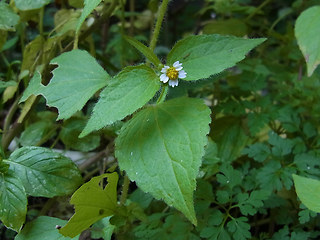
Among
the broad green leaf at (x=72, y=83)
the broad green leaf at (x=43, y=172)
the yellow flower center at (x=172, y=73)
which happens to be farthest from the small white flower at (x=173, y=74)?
the broad green leaf at (x=43, y=172)

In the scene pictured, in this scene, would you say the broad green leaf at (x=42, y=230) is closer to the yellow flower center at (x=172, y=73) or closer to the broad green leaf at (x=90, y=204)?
the broad green leaf at (x=90, y=204)

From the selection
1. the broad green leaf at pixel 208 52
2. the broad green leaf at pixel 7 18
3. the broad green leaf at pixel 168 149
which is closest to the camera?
the broad green leaf at pixel 168 149

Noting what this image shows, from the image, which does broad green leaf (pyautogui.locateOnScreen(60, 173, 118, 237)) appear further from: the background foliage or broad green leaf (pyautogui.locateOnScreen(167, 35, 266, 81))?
broad green leaf (pyautogui.locateOnScreen(167, 35, 266, 81))

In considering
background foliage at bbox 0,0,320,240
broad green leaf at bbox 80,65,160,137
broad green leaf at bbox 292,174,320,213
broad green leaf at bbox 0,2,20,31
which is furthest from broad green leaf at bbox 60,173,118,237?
broad green leaf at bbox 0,2,20,31

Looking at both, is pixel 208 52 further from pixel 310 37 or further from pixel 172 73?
pixel 310 37

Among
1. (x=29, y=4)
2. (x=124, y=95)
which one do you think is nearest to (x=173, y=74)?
(x=124, y=95)

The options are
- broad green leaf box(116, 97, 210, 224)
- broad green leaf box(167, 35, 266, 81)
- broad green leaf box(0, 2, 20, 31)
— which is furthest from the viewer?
broad green leaf box(0, 2, 20, 31)

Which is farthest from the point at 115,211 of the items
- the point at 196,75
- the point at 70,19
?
the point at 70,19

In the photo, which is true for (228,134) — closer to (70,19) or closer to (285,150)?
(285,150)

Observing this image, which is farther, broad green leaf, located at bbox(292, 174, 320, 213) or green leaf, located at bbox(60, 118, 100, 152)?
green leaf, located at bbox(60, 118, 100, 152)
